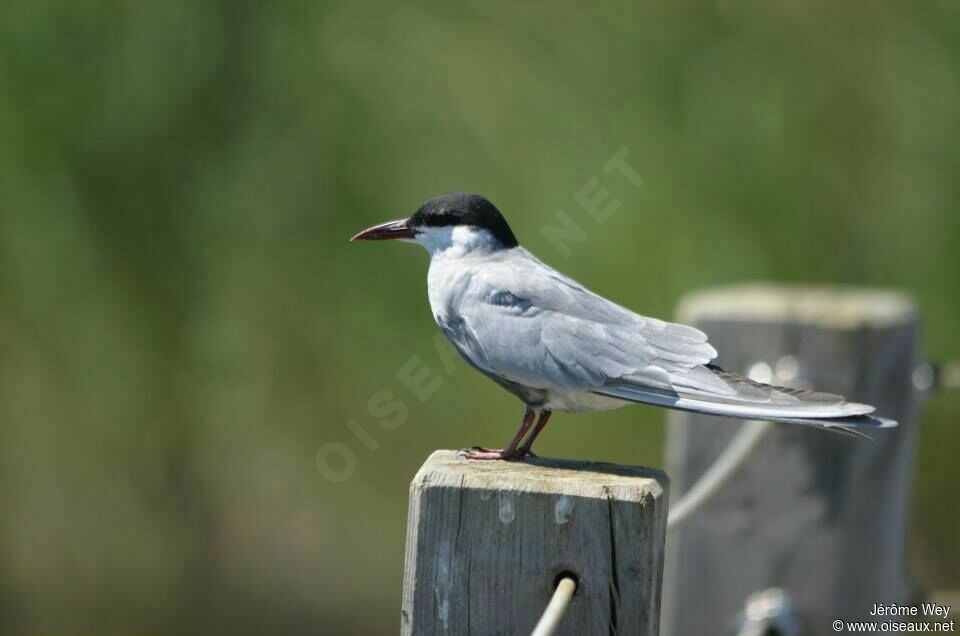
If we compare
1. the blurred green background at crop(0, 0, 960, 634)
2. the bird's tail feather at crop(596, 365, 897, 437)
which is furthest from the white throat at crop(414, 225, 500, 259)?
the blurred green background at crop(0, 0, 960, 634)

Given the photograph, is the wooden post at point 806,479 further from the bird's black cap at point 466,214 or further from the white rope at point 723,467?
the bird's black cap at point 466,214

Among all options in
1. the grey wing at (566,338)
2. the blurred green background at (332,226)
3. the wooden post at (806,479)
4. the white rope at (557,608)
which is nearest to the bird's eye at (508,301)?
the grey wing at (566,338)

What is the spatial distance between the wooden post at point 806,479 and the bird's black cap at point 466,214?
30.5 inches

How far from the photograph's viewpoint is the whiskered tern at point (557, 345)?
2.06m

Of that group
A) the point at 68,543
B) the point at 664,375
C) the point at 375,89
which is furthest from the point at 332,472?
the point at 664,375

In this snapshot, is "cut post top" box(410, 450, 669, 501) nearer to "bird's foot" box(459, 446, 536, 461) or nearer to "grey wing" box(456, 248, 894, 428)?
"bird's foot" box(459, 446, 536, 461)

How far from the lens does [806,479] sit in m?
3.04

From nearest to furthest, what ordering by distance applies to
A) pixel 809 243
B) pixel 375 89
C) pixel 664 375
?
pixel 664 375, pixel 809 243, pixel 375 89

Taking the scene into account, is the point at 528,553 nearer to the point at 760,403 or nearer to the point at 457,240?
the point at 760,403

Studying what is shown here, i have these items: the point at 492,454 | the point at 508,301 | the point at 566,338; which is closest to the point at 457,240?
the point at 508,301

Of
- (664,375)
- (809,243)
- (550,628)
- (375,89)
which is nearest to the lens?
(550,628)

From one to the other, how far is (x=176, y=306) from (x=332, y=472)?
4.23 ft

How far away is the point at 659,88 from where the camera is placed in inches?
243

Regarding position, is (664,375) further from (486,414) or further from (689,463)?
(486,414)
